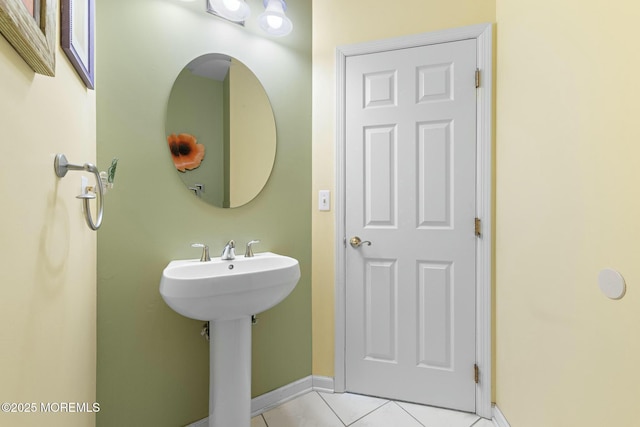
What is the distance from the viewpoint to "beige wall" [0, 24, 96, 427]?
55 cm

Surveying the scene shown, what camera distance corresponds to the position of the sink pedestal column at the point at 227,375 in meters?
1.33

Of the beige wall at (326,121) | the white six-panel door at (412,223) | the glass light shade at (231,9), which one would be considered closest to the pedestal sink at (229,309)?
the beige wall at (326,121)

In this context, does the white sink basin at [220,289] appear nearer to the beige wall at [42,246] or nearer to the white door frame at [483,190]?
the beige wall at [42,246]

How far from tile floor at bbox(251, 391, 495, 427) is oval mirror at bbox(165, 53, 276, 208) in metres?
1.15

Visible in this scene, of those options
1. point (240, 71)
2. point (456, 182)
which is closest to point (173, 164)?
point (240, 71)

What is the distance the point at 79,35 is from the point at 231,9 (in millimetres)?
775

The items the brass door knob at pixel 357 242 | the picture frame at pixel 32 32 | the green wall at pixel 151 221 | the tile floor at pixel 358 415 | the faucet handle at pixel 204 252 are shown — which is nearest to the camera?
the picture frame at pixel 32 32

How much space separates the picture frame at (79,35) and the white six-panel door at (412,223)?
122 centimetres

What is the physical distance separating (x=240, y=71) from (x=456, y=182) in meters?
1.30

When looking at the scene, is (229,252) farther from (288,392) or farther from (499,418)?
(499,418)

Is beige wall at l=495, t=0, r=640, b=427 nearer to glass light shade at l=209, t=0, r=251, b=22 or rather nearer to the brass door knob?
the brass door knob

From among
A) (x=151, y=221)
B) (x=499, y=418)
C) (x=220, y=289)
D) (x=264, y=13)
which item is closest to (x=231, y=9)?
(x=264, y=13)

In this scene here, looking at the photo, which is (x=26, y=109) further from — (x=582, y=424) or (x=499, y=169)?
(x=499, y=169)

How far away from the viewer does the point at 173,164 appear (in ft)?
4.66
